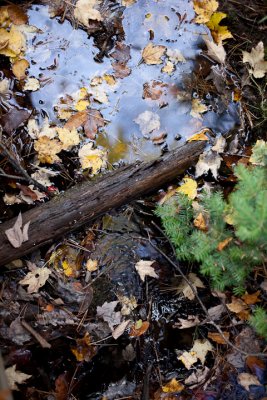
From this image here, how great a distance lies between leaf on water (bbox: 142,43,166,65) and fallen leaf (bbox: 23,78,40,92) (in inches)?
39.4

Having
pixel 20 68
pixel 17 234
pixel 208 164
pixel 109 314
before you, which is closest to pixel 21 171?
pixel 17 234

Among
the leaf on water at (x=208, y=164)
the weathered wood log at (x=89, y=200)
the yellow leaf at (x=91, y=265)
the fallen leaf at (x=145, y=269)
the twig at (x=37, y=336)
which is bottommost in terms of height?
the fallen leaf at (x=145, y=269)

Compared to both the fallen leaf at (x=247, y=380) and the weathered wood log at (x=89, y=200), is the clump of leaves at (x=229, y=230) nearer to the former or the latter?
the weathered wood log at (x=89, y=200)

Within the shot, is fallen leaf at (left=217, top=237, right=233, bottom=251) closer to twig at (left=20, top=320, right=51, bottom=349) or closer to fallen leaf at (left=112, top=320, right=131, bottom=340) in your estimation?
fallen leaf at (left=112, top=320, right=131, bottom=340)

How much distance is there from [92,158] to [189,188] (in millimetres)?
878

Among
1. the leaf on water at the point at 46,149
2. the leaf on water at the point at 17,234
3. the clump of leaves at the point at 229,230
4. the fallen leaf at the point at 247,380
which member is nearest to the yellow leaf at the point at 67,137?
the leaf on water at the point at 46,149

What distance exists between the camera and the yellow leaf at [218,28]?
3.59 metres

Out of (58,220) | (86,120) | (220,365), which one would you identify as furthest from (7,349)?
(86,120)

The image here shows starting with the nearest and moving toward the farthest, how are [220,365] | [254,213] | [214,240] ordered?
[254,213], [214,240], [220,365]

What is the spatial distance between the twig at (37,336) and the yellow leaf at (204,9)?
3.03 metres

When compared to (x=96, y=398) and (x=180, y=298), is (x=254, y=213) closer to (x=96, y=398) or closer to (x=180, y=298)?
(x=180, y=298)

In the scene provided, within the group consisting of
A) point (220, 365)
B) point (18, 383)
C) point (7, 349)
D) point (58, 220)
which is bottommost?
point (220, 365)

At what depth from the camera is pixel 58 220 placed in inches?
116

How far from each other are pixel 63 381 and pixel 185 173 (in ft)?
6.36
